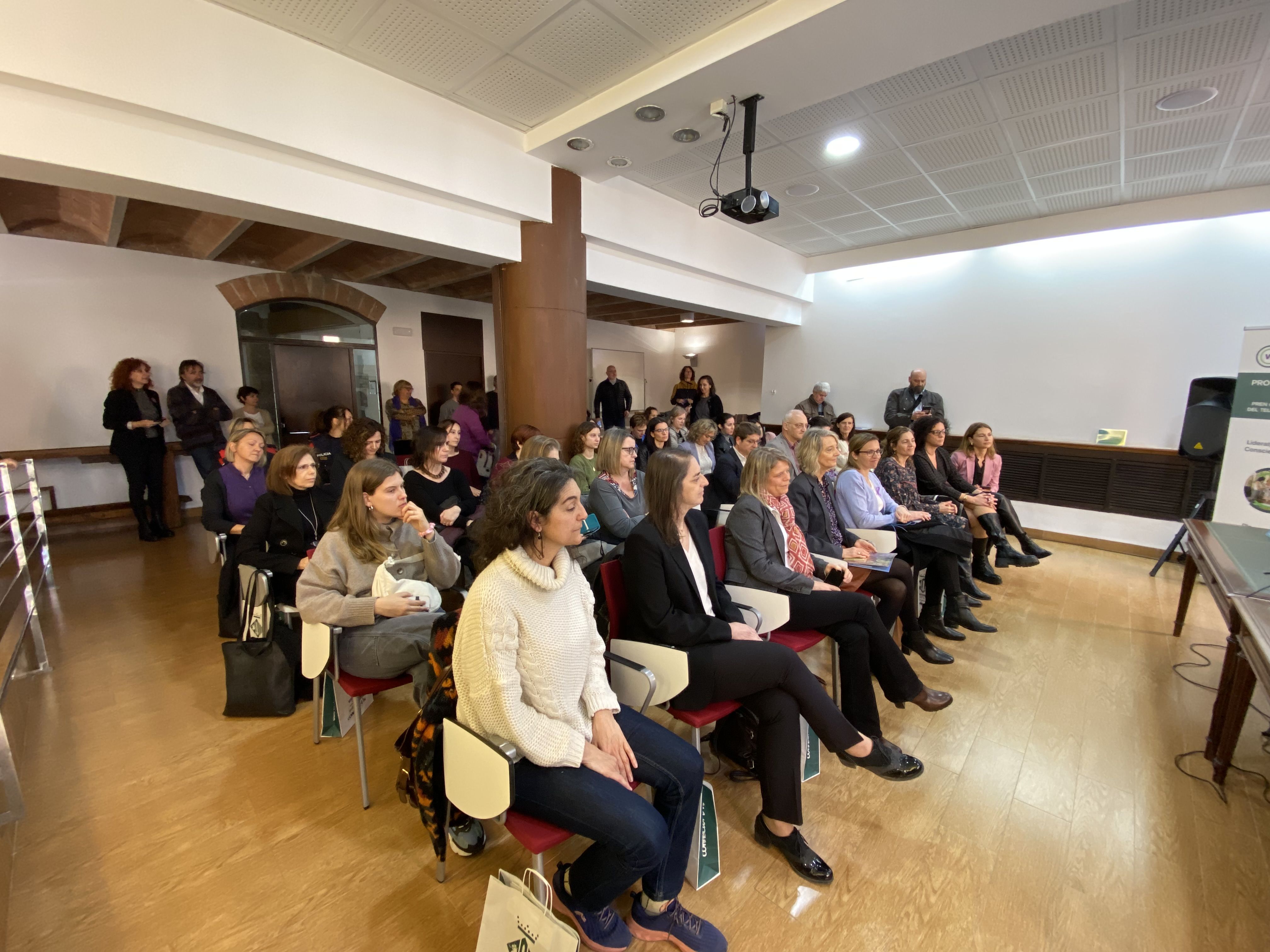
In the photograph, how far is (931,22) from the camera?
2.27 m

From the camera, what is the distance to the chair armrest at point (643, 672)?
162 centimetres

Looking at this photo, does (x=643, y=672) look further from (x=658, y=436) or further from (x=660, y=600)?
(x=658, y=436)

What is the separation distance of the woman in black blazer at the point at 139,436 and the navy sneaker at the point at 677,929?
5735 millimetres

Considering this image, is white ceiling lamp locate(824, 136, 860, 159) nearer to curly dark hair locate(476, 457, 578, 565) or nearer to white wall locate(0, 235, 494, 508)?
curly dark hair locate(476, 457, 578, 565)

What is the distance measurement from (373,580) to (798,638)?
1675 mm

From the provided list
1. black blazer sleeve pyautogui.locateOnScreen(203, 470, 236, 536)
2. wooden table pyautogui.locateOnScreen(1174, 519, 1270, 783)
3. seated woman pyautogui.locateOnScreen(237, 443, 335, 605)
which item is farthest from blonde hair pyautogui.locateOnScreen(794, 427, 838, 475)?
black blazer sleeve pyautogui.locateOnScreen(203, 470, 236, 536)

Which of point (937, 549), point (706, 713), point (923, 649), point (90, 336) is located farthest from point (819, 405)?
point (90, 336)

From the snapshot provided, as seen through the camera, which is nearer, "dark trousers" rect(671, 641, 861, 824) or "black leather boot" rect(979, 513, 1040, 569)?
"dark trousers" rect(671, 641, 861, 824)

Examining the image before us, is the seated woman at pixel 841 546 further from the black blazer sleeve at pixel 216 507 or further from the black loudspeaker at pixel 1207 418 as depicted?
the black loudspeaker at pixel 1207 418

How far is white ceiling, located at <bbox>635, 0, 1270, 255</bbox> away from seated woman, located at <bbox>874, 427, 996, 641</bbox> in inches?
86.8

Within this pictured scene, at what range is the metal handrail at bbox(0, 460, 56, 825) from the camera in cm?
140

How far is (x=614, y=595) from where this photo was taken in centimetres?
195

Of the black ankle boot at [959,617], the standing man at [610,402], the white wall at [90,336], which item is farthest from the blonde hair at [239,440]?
the standing man at [610,402]

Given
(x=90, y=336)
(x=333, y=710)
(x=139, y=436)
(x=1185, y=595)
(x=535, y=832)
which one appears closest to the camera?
(x=535, y=832)
